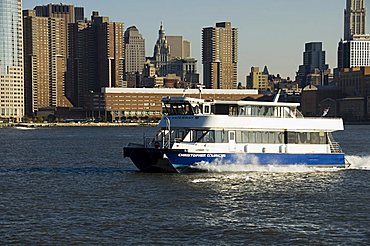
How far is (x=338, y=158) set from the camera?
5338 centimetres

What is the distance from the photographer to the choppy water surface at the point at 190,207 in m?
30.8

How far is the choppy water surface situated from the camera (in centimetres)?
3081

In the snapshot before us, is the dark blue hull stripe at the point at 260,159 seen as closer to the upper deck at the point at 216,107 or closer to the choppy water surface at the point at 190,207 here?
the choppy water surface at the point at 190,207

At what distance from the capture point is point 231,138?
49.5m

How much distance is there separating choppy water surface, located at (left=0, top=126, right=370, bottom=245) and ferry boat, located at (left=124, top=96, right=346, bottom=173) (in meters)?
0.76

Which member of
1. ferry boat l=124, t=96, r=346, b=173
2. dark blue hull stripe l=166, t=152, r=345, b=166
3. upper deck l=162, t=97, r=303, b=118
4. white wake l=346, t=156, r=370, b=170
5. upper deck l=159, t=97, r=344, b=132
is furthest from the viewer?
white wake l=346, t=156, r=370, b=170

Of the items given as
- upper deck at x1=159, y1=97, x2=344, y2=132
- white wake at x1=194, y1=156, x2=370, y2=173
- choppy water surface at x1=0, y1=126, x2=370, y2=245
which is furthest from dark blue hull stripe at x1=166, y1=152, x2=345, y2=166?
upper deck at x1=159, y1=97, x2=344, y2=132


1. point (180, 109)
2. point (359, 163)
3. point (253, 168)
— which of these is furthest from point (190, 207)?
point (359, 163)

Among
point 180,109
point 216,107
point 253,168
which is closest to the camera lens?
point 253,168

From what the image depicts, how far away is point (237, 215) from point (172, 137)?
14764mm

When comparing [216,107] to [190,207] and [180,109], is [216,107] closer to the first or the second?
[180,109]

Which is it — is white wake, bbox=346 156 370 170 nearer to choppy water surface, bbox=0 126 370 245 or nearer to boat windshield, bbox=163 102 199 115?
choppy water surface, bbox=0 126 370 245

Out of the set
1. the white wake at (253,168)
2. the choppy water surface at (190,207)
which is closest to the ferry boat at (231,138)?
the white wake at (253,168)

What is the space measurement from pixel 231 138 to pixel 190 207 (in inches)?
508
